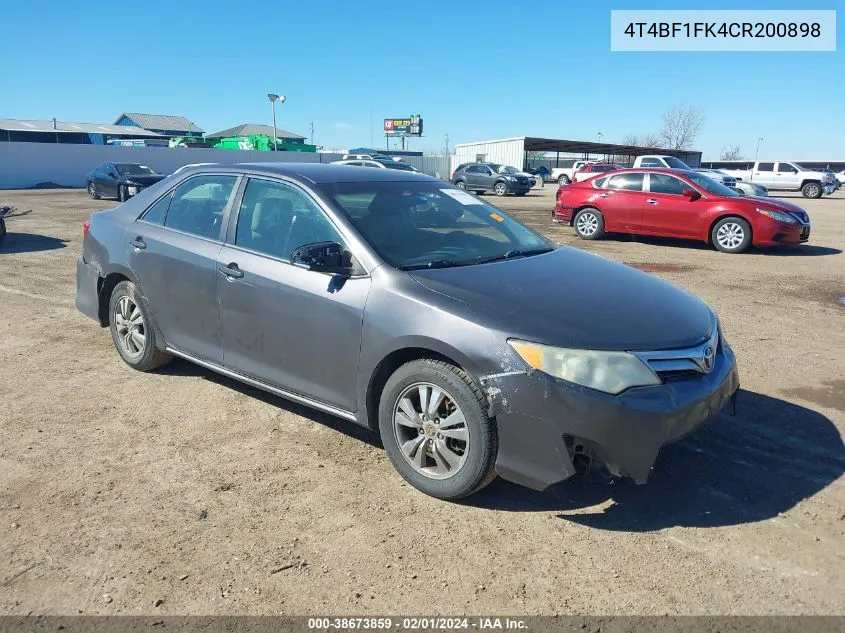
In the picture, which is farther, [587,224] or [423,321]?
[587,224]

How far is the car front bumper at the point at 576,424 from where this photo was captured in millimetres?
2822

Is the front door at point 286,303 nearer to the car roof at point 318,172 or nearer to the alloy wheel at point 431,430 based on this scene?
the car roof at point 318,172

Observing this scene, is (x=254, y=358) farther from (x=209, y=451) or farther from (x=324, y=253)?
(x=324, y=253)

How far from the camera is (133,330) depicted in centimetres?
495

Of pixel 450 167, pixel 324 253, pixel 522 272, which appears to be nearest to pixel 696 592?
pixel 522 272

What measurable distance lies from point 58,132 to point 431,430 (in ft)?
223

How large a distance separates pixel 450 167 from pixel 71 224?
148ft

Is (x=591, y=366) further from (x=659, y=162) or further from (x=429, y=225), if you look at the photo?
(x=659, y=162)

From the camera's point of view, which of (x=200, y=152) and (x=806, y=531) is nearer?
(x=806, y=531)

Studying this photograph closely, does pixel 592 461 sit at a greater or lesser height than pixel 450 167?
lesser

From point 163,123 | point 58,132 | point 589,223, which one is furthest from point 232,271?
point 163,123

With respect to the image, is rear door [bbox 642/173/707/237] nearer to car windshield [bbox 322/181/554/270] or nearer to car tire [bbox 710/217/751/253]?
car tire [bbox 710/217/751/253]

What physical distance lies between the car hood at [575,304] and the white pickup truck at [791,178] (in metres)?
34.9

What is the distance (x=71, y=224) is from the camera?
15.6 meters
